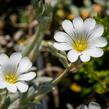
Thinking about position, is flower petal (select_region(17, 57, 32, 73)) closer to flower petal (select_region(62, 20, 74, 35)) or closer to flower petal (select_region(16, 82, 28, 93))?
flower petal (select_region(16, 82, 28, 93))

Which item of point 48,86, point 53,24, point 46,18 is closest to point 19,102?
point 48,86

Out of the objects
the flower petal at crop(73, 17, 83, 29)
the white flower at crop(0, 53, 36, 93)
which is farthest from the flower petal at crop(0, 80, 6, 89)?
the flower petal at crop(73, 17, 83, 29)

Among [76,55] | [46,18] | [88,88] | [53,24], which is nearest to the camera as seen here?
[76,55]

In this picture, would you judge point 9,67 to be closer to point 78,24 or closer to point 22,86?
point 22,86

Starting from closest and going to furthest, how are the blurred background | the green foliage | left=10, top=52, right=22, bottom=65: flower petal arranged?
left=10, top=52, right=22, bottom=65: flower petal
the green foliage
the blurred background

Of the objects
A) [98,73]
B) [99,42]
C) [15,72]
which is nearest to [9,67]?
[15,72]

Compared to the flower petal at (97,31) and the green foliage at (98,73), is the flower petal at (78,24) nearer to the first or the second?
the flower petal at (97,31)

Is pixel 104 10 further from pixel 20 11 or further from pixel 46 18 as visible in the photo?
pixel 46 18

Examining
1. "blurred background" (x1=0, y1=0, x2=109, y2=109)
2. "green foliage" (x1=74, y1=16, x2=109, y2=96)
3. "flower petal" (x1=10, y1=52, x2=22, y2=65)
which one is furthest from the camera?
"blurred background" (x1=0, y1=0, x2=109, y2=109)
